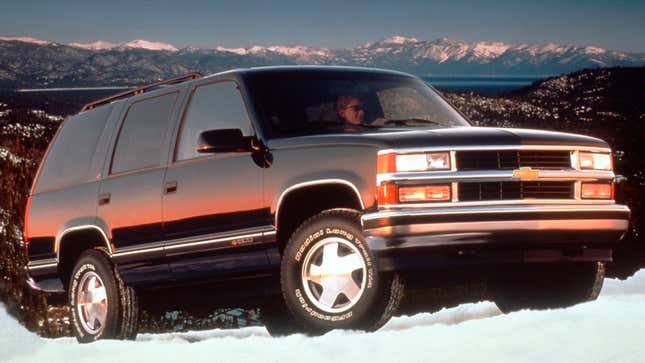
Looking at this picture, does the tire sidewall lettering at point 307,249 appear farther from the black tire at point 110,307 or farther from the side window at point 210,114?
the black tire at point 110,307

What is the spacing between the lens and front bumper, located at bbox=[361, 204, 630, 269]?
551 centimetres

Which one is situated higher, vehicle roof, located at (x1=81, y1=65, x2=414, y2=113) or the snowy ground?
vehicle roof, located at (x1=81, y1=65, x2=414, y2=113)

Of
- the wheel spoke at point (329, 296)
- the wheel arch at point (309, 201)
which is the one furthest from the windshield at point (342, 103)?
the wheel spoke at point (329, 296)

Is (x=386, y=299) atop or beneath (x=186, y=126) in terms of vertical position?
beneath

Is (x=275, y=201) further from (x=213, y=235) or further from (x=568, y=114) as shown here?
(x=568, y=114)

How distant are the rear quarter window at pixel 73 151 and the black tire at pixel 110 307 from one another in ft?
2.67

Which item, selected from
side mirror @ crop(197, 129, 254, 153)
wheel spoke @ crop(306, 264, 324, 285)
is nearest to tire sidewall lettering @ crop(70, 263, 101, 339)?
side mirror @ crop(197, 129, 254, 153)

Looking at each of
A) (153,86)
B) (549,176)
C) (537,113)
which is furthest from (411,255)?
(537,113)

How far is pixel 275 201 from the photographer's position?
247 inches

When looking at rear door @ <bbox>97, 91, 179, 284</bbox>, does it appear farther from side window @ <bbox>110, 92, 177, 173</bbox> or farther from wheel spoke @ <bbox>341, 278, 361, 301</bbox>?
wheel spoke @ <bbox>341, 278, 361, 301</bbox>

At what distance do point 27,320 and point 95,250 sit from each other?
25.1 feet

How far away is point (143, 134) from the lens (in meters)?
7.96

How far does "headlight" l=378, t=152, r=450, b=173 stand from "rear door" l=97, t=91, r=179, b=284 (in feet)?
7.96

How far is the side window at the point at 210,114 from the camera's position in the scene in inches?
273
